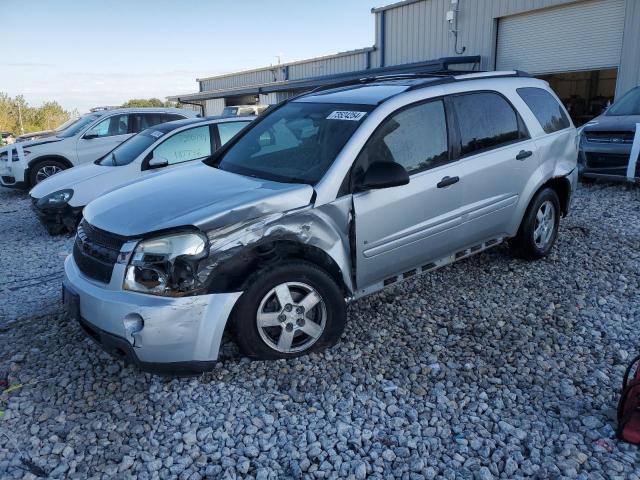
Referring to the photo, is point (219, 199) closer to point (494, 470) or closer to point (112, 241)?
point (112, 241)

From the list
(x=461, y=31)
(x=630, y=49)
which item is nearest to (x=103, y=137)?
(x=461, y=31)

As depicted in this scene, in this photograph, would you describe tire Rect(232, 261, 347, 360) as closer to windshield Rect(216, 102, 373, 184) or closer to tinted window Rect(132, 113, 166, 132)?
windshield Rect(216, 102, 373, 184)

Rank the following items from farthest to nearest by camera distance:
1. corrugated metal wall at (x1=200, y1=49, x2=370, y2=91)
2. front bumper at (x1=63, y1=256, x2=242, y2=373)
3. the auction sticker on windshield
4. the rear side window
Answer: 1. corrugated metal wall at (x1=200, y1=49, x2=370, y2=91)
2. the rear side window
3. the auction sticker on windshield
4. front bumper at (x1=63, y1=256, x2=242, y2=373)

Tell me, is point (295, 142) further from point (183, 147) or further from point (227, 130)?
point (227, 130)

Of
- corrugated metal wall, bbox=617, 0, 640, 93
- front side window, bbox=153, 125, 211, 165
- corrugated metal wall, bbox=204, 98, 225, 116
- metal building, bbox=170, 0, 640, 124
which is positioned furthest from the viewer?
corrugated metal wall, bbox=204, 98, 225, 116

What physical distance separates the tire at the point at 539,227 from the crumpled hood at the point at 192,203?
100.0 inches

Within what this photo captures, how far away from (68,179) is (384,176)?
18.0ft

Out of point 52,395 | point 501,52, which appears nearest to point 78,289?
point 52,395

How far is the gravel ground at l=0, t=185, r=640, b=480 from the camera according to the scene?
8.64 ft

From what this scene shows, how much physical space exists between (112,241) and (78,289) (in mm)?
395

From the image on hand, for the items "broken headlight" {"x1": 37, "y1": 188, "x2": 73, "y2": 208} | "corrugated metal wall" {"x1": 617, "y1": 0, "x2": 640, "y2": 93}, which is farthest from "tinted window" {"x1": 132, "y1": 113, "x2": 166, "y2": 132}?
"corrugated metal wall" {"x1": 617, "y1": 0, "x2": 640, "y2": 93}

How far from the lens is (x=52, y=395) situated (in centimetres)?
326

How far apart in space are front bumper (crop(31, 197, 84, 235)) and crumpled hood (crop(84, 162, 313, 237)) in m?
3.41

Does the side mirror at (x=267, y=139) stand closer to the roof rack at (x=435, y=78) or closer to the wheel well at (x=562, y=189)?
the roof rack at (x=435, y=78)
